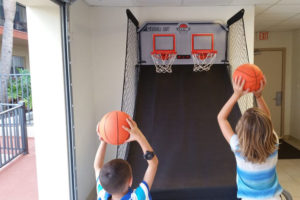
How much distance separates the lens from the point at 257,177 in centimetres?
141

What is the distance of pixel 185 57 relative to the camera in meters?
3.53

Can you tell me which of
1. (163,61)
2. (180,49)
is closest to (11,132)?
(163,61)

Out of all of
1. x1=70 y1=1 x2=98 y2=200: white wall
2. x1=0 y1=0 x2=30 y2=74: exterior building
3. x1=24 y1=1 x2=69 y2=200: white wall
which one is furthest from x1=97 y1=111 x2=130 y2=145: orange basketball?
x1=0 y1=0 x2=30 y2=74: exterior building

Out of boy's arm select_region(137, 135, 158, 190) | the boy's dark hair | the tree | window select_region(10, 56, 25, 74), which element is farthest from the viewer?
window select_region(10, 56, 25, 74)

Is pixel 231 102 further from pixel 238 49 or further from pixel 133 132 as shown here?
pixel 238 49

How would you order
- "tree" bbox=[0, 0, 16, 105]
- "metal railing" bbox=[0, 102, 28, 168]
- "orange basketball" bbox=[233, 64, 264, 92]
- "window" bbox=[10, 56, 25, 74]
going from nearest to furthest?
"orange basketball" bbox=[233, 64, 264, 92]
"metal railing" bbox=[0, 102, 28, 168]
"tree" bbox=[0, 0, 16, 105]
"window" bbox=[10, 56, 25, 74]

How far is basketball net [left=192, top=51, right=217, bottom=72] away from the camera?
350 cm

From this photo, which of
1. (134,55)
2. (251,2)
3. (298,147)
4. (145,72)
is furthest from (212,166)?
(298,147)

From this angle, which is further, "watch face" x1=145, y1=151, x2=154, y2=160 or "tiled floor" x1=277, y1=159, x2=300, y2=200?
"tiled floor" x1=277, y1=159, x2=300, y2=200

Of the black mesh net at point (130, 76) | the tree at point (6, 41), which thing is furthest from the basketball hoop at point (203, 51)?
the tree at point (6, 41)

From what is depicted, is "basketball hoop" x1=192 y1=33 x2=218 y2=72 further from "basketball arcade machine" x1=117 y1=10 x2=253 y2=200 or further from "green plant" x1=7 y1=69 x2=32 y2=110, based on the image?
"green plant" x1=7 y1=69 x2=32 y2=110

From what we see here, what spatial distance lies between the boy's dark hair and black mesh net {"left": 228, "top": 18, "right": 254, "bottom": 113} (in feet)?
8.80

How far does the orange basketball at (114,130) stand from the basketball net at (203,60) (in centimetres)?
233

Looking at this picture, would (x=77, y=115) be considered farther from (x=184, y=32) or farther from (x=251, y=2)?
(x=251, y=2)
